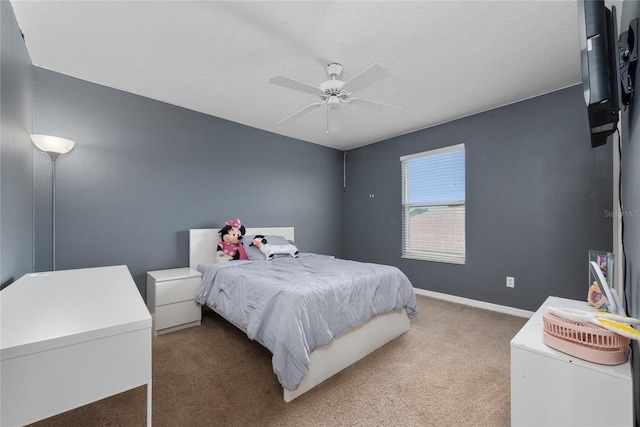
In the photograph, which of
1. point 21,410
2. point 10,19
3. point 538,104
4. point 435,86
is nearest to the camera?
point 21,410

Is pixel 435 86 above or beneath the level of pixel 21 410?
above

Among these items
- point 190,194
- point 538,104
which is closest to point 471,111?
point 538,104

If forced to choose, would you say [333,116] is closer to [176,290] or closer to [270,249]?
[270,249]

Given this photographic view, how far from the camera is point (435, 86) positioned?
Result: 261 centimetres

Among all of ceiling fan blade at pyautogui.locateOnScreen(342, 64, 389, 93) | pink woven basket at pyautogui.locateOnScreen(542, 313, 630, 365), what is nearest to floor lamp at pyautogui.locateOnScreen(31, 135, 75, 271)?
ceiling fan blade at pyautogui.locateOnScreen(342, 64, 389, 93)

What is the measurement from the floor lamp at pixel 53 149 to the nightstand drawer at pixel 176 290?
0.92 metres

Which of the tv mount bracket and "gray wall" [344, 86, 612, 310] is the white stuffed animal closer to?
"gray wall" [344, 86, 612, 310]

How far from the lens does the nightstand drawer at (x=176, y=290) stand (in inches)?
97.1

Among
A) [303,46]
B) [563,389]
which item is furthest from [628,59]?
[303,46]

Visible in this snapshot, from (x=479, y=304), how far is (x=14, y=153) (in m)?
4.49

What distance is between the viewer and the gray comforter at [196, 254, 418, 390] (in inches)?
62.2

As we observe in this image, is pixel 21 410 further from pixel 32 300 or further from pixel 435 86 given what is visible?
pixel 435 86

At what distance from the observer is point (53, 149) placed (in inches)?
81.0

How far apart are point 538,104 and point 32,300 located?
14.1ft
